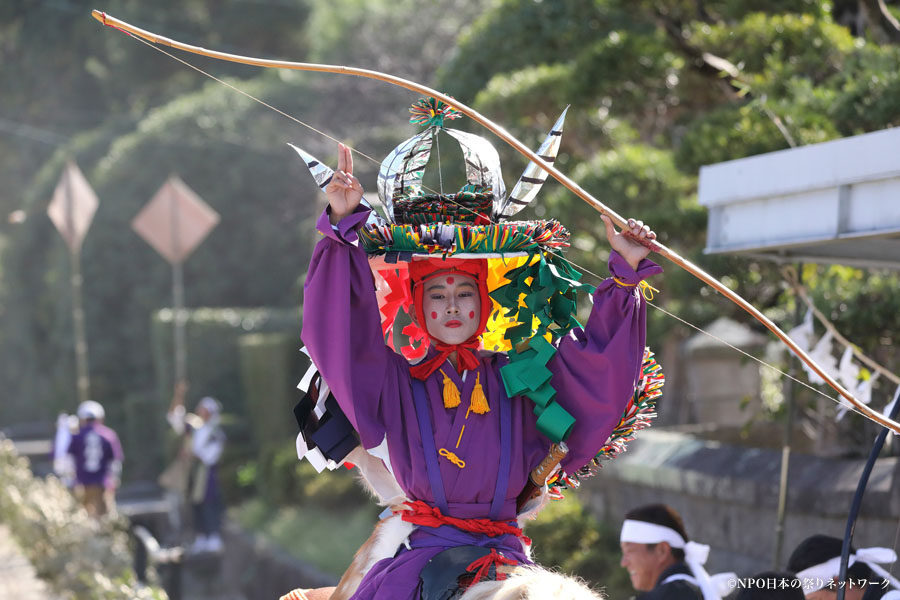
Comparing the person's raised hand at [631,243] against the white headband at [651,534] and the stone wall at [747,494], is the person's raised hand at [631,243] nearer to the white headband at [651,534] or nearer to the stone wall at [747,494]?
the white headband at [651,534]

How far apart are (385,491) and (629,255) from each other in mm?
1066

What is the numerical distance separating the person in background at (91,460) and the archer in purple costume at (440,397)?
10499 millimetres

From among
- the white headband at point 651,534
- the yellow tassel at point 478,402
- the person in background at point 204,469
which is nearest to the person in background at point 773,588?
the white headband at point 651,534

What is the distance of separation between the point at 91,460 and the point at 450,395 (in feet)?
35.0

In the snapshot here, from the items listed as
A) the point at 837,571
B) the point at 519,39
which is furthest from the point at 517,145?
the point at 519,39

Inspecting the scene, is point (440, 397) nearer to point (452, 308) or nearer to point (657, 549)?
point (452, 308)

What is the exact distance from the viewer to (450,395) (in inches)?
132

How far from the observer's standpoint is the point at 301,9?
26.7 meters

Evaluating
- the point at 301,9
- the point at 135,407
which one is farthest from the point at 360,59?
the point at 135,407

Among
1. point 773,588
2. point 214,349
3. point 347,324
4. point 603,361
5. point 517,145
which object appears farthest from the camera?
point 214,349

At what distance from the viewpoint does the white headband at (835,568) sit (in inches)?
152

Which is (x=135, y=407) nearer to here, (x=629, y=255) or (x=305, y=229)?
(x=305, y=229)

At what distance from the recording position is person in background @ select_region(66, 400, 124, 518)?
42.7 feet

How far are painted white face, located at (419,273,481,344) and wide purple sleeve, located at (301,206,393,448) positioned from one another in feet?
0.79
